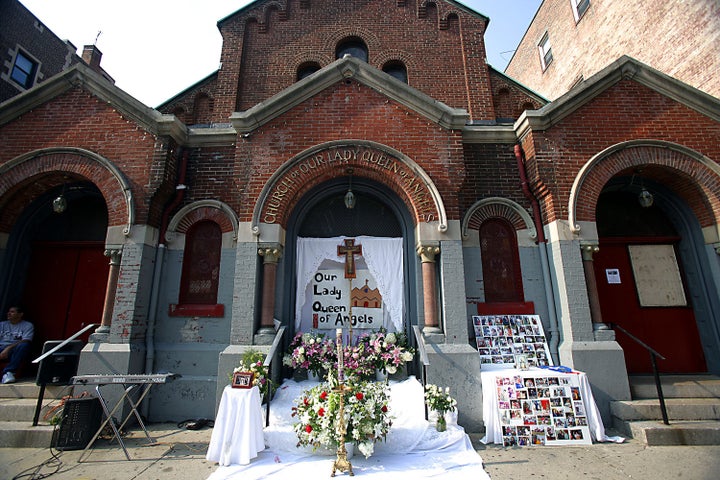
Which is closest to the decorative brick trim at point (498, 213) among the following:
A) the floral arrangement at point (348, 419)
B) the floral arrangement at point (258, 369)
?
the floral arrangement at point (348, 419)

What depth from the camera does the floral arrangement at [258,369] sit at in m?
5.19

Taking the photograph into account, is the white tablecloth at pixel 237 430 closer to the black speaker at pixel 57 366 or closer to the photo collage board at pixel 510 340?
the black speaker at pixel 57 366

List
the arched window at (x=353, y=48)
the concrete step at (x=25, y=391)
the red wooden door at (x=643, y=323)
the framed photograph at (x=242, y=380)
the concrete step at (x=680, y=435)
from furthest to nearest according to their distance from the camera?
the arched window at (x=353, y=48)
the red wooden door at (x=643, y=323)
the concrete step at (x=25, y=391)
the concrete step at (x=680, y=435)
the framed photograph at (x=242, y=380)

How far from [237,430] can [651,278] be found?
8.25 metres

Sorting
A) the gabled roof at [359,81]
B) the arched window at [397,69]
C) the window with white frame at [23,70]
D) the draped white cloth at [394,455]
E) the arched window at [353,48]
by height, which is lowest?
the draped white cloth at [394,455]

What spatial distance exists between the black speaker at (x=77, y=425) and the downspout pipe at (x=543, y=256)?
7.36 m

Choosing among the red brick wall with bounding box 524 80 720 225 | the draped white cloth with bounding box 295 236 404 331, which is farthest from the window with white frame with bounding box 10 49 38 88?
the red brick wall with bounding box 524 80 720 225

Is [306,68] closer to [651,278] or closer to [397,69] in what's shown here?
[397,69]

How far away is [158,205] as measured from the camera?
705 cm

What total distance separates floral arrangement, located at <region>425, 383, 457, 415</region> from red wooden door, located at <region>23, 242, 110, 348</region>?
6.86m

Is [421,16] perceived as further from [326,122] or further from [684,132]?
[684,132]

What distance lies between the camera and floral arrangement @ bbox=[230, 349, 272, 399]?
5191 millimetres

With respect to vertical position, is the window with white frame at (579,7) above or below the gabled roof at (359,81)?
above

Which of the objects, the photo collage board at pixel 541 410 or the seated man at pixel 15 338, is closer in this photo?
the photo collage board at pixel 541 410
